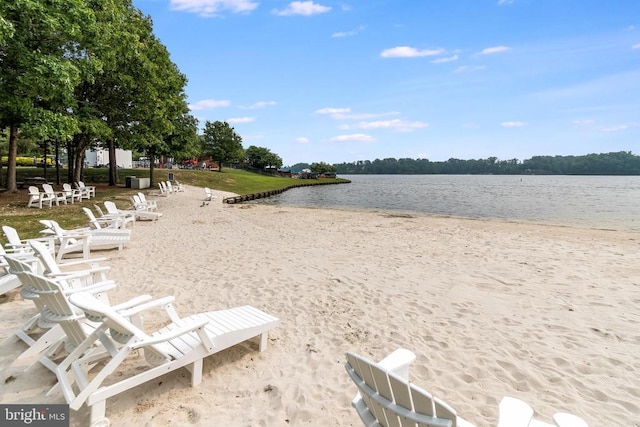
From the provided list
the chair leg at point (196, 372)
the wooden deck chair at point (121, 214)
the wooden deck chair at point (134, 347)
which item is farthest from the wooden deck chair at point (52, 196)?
the chair leg at point (196, 372)

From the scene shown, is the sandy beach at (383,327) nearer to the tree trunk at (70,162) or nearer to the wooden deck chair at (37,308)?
the wooden deck chair at (37,308)

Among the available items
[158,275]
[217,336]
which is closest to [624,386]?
[217,336]

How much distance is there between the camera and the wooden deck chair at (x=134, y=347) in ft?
9.24

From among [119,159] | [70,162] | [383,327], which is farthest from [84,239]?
[119,159]

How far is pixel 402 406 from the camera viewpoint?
1.93m

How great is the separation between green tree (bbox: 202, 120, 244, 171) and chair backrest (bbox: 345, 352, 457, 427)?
63.6 m

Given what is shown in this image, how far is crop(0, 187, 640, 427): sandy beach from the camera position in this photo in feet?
10.6

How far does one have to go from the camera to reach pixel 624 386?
3.69 meters

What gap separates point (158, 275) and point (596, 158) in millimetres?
193490

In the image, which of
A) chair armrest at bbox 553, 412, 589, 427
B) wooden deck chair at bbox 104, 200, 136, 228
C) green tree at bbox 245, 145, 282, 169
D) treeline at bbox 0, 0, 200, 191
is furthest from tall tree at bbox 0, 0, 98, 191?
green tree at bbox 245, 145, 282, 169

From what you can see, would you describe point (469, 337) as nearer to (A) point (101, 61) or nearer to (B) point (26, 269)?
(B) point (26, 269)

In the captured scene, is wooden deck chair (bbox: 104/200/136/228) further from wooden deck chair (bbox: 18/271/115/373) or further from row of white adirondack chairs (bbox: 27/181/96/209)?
wooden deck chair (bbox: 18/271/115/373)

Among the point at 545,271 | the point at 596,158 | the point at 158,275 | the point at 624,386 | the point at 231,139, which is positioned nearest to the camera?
the point at 624,386

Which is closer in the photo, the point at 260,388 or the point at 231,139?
the point at 260,388
